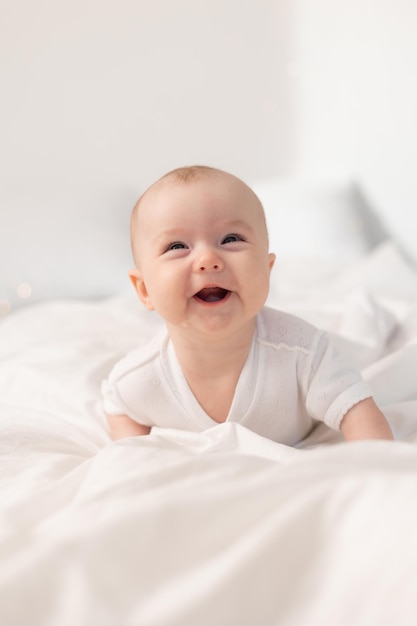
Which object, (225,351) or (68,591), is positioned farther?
(225,351)

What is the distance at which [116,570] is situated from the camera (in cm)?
54

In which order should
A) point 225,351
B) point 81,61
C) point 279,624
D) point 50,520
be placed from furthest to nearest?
point 81,61
point 225,351
point 50,520
point 279,624

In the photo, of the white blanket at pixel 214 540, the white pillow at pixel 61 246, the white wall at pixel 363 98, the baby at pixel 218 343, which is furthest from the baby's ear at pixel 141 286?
the white wall at pixel 363 98

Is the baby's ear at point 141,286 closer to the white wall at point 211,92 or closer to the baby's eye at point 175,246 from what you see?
the baby's eye at point 175,246

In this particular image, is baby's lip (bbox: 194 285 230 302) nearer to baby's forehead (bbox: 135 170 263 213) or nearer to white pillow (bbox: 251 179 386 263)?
baby's forehead (bbox: 135 170 263 213)

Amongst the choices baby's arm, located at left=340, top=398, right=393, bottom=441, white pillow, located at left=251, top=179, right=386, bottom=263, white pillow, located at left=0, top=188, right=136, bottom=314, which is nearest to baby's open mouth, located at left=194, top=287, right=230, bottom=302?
baby's arm, located at left=340, top=398, right=393, bottom=441

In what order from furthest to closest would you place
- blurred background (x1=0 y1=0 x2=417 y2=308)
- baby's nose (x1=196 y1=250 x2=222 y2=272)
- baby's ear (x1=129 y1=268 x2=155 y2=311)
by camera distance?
blurred background (x1=0 y1=0 x2=417 y2=308) < baby's ear (x1=129 y1=268 x2=155 y2=311) < baby's nose (x1=196 y1=250 x2=222 y2=272)

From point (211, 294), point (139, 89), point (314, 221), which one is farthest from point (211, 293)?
point (139, 89)

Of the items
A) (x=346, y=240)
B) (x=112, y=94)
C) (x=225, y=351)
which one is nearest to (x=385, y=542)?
(x=225, y=351)

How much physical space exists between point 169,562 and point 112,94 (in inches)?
86.2

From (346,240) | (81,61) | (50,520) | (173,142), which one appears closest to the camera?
(50,520)

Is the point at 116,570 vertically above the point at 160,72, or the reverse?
the point at 160,72

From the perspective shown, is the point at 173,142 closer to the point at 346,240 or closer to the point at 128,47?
the point at 128,47

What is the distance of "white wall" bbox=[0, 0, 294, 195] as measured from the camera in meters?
2.38
